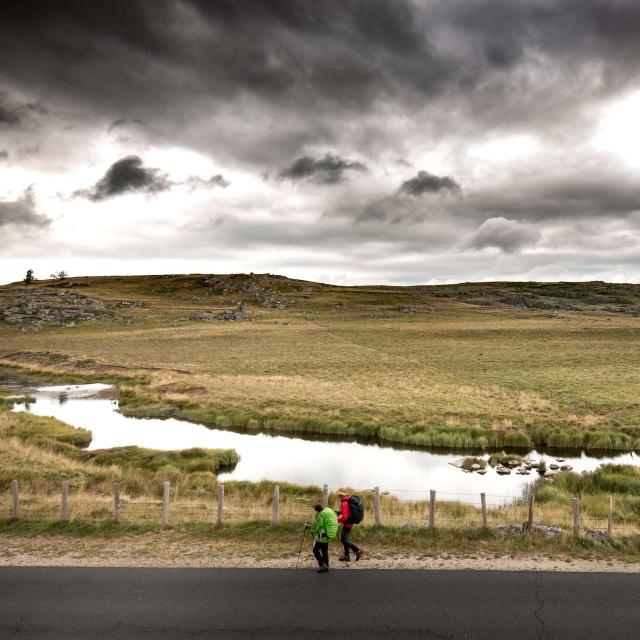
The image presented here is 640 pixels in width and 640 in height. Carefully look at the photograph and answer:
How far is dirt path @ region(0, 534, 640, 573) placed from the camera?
15.1 meters

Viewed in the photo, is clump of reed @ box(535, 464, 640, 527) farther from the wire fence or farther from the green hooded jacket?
the green hooded jacket

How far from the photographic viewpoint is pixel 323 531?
14570mm

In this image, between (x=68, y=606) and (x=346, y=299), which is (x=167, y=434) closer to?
(x=68, y=606)

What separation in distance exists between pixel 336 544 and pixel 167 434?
83.1 ft

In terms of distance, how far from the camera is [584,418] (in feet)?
122

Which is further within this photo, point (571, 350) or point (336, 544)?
point (571, 350)

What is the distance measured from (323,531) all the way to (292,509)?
25.4 feet

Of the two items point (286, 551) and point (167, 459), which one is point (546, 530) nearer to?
point (286, 551)

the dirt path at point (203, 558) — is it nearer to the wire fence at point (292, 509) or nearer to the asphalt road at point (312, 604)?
the asphalt road at point (312, 604)

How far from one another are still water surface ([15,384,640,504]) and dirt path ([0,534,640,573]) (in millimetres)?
8387

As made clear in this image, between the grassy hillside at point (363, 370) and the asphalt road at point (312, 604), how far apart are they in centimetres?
2114

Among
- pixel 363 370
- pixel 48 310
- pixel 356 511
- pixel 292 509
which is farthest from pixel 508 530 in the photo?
pixel 48 310

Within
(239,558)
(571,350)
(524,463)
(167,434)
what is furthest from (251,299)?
(239,558)

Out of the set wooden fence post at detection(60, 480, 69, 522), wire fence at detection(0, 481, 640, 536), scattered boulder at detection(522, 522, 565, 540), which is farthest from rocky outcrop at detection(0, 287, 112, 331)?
scattered boulder at detection(522, 522, 565, 540)
